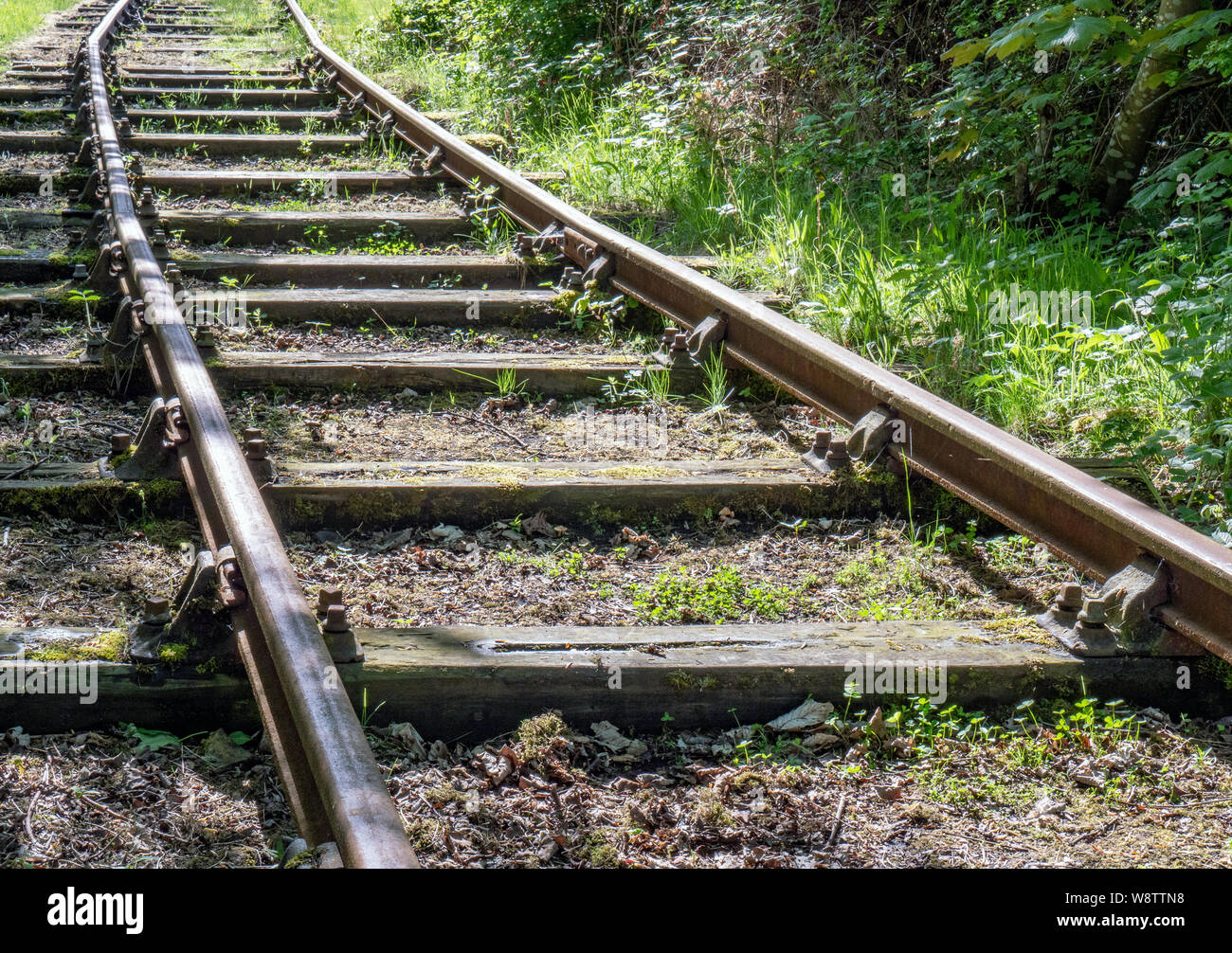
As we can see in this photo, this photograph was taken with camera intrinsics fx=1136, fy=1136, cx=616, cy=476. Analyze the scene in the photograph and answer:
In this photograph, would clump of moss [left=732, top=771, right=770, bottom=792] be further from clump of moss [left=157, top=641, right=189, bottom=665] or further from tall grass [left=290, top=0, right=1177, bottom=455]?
tall grass [left=290, top=0, right=1177, bottom=455]

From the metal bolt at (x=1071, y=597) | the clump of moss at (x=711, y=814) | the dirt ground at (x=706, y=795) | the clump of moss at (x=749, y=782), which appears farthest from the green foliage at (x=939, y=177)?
the clump of moss at (x=711, y=814)

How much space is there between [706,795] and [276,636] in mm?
808

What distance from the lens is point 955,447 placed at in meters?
2.99

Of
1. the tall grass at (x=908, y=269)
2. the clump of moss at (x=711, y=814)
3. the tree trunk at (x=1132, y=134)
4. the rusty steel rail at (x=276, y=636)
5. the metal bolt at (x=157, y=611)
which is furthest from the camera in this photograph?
the tree trunk at (x=1132, y=134)

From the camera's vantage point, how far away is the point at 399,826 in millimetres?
1511

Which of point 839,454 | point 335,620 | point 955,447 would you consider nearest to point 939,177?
point 839,454

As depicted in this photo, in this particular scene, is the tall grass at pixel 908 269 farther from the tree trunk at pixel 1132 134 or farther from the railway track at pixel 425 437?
the railway track at pixel 425 437

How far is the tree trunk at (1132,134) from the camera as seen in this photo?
4999 millimetres

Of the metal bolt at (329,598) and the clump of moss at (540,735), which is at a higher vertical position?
the metal bolt at (329,598)

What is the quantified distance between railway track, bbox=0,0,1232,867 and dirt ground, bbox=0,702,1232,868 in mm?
113

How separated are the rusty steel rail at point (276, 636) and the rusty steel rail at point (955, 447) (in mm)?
1625

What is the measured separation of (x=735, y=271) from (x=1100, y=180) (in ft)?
6.46

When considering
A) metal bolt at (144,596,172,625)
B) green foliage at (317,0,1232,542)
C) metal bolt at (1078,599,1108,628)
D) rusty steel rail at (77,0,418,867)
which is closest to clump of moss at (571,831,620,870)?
rusty steel rail at (77,0,418,867)
